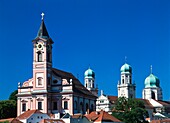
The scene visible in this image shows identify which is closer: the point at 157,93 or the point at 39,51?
the point at 39,51

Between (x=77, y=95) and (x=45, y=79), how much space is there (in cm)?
667

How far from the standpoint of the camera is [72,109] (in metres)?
83.4

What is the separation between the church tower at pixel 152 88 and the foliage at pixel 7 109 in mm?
60933

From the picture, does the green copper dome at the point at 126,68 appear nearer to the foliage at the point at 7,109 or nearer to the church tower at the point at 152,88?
the church tower at the point at 152,88

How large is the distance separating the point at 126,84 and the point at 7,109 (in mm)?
54019

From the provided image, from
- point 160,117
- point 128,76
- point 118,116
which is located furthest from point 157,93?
point 118,116

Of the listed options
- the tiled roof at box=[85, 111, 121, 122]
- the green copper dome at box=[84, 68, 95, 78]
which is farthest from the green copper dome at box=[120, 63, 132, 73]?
the tiled roof at box=[85, 111, 121, 122]

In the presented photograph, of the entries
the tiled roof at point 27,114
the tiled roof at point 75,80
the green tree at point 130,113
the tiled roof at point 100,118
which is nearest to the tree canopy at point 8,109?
the tiled roof at point 75,80

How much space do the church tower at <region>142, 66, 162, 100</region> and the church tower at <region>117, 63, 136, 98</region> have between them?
22.5 ft

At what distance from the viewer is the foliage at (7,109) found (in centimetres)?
9038

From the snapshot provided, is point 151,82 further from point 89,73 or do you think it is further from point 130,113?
point 130,113

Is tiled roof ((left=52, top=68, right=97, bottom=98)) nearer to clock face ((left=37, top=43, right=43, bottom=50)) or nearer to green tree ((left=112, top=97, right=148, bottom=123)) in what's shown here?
clock face ((left=37, top=43, right=43, bottom=50))

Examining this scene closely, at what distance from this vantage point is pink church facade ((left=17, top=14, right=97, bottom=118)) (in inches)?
3290

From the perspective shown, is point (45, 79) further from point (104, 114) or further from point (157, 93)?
point (157, 93)
